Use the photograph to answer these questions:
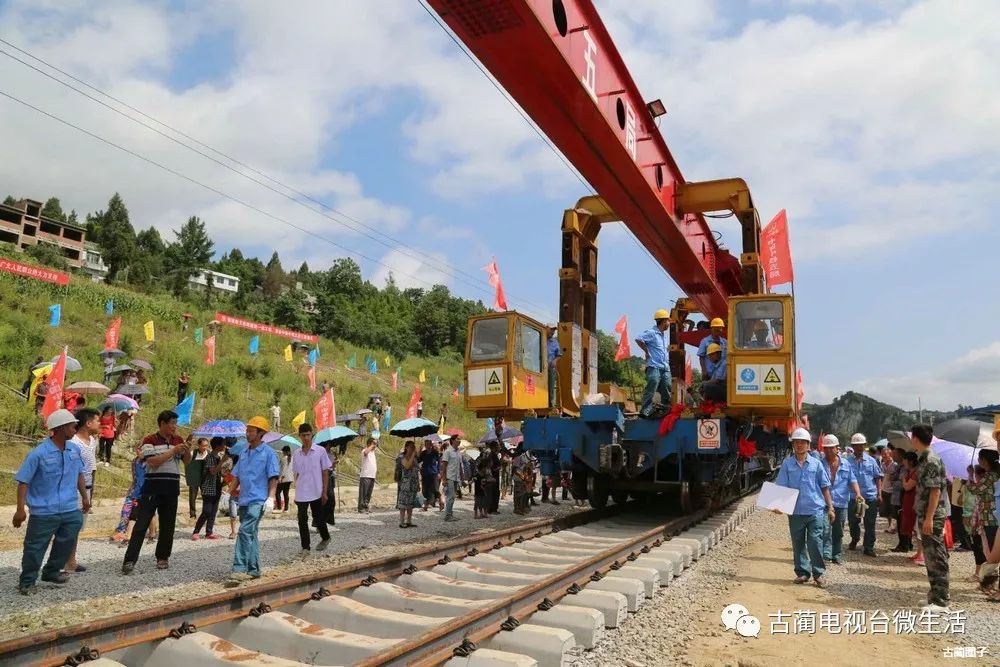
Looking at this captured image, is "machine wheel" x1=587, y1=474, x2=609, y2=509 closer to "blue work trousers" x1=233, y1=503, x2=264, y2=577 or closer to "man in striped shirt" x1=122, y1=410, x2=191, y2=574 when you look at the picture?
"blue work trousers" x1=233, y1=503, x2=264, y2=577

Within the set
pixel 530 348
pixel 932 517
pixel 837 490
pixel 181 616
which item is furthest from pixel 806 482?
pixel 181 616

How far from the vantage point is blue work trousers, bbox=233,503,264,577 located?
6367 mm

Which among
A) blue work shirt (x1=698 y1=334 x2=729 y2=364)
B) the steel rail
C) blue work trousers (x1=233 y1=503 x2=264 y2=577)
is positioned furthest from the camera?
blue work shirt (x1=698 y1=334 x2=729 y2=364)

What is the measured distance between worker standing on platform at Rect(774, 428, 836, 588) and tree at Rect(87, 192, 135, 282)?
5659 cm

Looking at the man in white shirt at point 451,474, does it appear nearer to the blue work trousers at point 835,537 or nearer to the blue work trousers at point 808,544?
the blue work trousers at point 835,537

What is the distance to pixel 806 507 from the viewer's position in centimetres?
725

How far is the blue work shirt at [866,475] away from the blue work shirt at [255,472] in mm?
8037

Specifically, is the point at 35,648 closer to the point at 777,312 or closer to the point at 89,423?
the point at 89,423

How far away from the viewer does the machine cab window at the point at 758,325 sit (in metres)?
9.06

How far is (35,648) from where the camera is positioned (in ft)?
11.7

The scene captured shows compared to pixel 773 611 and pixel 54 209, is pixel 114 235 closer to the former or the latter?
pixel 54 209

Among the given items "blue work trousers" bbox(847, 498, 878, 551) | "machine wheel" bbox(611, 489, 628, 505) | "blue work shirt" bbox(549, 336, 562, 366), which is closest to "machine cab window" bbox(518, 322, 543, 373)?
"blue work shirt" bbox(549, 336, 562, 366)

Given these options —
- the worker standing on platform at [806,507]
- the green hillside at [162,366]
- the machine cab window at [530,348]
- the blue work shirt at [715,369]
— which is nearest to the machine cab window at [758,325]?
the blue work shirt at [715,369]

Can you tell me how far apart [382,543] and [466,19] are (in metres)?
6.47
